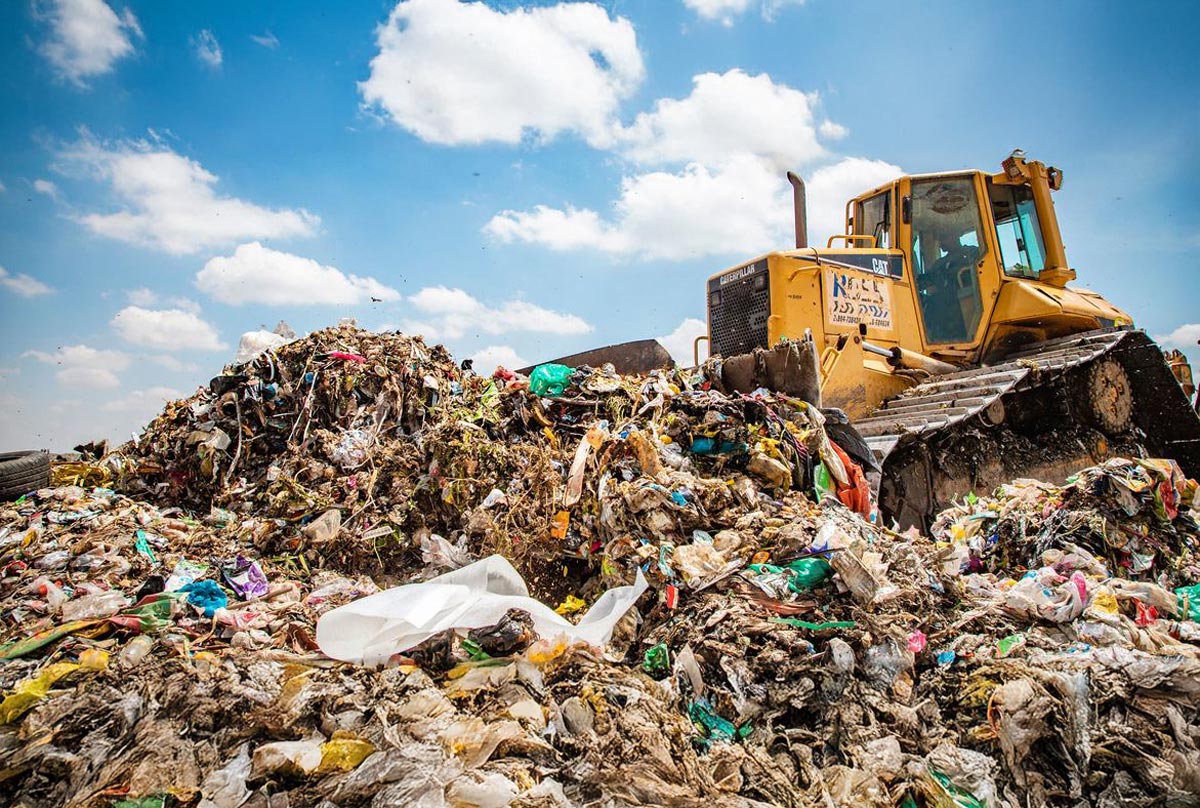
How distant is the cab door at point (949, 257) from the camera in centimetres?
595

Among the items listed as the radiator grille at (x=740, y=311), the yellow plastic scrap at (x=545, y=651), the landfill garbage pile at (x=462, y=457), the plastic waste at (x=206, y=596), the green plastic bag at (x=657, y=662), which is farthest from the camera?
the radiator grille at (x=740, y=311)

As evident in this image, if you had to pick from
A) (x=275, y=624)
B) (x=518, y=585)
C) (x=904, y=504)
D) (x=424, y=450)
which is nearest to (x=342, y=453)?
(x=424, y=450)

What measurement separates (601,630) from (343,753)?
3.13ft

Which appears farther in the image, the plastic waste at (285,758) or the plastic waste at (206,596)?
the plastic waste at (206,596)

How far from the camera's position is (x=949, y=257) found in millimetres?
6090

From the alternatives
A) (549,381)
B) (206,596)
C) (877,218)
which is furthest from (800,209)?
(206,596)

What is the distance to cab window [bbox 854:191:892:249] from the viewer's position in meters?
6.03

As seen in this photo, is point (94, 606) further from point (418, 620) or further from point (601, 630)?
point (601, 630)

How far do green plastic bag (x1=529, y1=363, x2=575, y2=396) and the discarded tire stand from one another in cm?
340

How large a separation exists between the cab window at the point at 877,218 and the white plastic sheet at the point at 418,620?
196 inches

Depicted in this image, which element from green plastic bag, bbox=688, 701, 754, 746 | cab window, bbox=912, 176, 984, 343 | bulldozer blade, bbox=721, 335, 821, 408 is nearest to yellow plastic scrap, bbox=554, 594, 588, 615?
green plastic bag, bbox=688, 701, 754, 746

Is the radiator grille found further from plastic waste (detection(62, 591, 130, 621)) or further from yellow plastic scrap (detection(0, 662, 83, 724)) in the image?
yellow plastic scrap (detection(0, 662, 83, 724))

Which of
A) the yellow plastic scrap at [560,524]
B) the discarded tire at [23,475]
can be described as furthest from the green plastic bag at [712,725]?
the discarded tire at [23,475]

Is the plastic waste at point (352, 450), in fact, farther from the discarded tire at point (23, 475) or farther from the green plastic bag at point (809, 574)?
the green plastic bag at point (809, 574)
